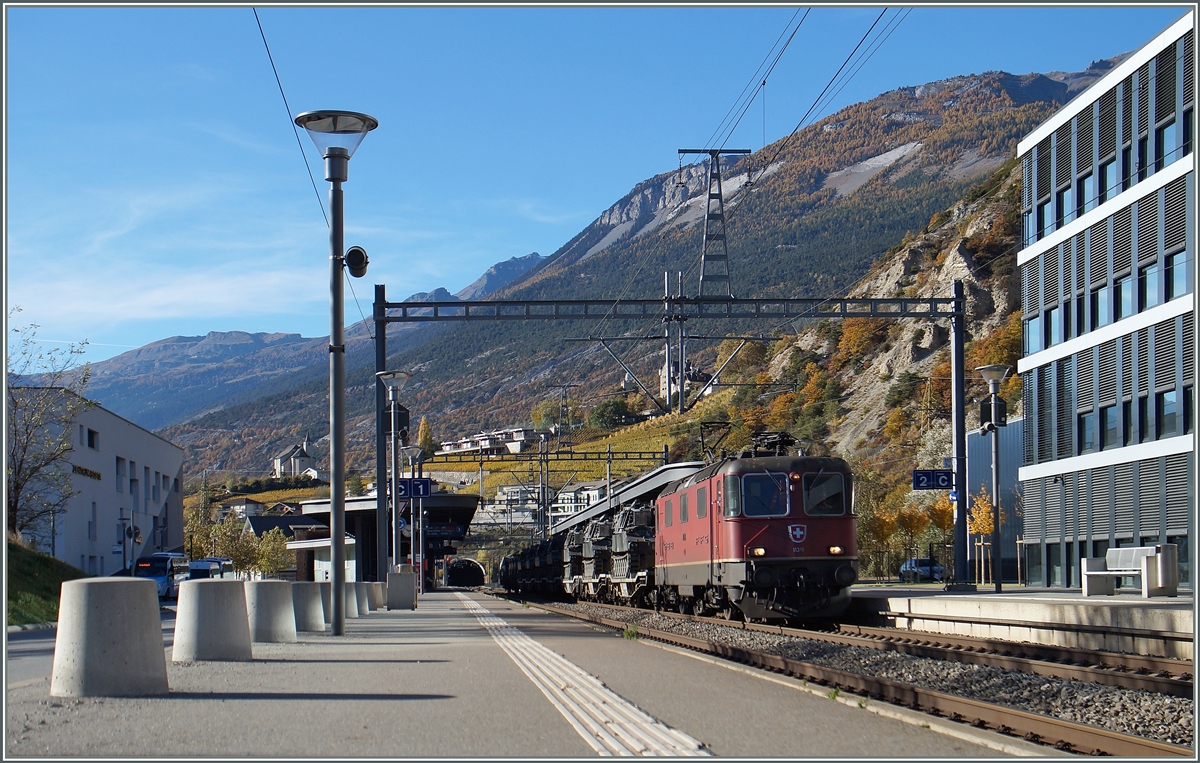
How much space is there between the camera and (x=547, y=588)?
2084 inches

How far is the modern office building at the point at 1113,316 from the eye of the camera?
29953 mm

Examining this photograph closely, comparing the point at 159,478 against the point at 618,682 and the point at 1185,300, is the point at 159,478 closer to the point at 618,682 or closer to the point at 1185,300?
the point at 1185,300

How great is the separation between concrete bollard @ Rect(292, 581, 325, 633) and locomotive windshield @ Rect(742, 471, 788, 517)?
7733 mm

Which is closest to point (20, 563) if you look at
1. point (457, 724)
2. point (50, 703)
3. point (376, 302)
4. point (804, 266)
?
point (376, 302)

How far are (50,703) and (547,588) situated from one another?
149ft

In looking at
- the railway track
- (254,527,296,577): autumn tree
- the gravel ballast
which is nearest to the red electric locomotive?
the gravel ballast

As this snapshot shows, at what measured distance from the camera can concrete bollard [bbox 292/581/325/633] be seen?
1831 centimetres

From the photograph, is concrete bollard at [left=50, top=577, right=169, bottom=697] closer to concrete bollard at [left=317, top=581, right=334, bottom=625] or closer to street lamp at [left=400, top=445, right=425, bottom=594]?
concrete bollard at [left=317, top=581, right=334, bottom=625]

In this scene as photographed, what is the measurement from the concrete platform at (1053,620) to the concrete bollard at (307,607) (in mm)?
10586

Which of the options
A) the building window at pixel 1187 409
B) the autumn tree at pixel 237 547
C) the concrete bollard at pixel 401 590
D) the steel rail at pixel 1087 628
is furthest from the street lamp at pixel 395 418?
the autumn tree at pixel 237 547

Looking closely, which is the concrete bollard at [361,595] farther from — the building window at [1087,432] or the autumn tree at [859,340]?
the autumn tree at [859,340]

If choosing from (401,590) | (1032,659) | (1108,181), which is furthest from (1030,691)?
(1108,181)

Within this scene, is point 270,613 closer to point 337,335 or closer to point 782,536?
point 337,335

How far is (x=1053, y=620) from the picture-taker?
18406 millimetres
